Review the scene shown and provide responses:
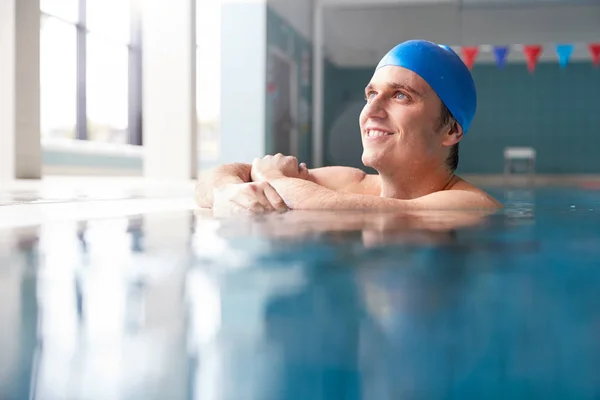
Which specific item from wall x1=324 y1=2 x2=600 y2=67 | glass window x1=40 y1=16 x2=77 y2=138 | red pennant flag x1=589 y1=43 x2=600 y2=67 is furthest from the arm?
wall x1=324 y1=2 x2=600 y2=67

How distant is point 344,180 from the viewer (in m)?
2.96

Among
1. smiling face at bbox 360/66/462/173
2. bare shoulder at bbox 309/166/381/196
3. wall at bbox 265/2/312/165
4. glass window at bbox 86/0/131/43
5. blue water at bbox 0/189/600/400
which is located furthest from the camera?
wall at bbox 265/2/312/165

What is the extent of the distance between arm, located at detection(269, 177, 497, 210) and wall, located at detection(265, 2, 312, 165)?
7.59 meters

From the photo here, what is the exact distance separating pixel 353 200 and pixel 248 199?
37cm

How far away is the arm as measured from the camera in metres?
2.31

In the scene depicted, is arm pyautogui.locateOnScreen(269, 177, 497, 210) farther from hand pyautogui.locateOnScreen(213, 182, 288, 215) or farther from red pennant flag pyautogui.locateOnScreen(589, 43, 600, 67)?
red pennant flag pyautogui.locateOnScreen(589, 43, 600, 67)

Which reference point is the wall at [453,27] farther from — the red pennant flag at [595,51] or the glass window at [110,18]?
the glass window at [110,18]

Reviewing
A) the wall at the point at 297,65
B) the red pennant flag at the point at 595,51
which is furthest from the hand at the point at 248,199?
the red pennant flag at the point at 595,51

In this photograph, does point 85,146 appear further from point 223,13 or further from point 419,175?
point 419,175

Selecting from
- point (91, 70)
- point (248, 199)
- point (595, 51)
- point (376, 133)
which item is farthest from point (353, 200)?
point (595, 51)

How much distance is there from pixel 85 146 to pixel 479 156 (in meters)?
7.37

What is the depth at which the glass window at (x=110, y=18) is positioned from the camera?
941 cm

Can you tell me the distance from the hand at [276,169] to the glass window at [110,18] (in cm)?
741

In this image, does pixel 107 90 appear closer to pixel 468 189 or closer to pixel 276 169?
pixel 276 169
